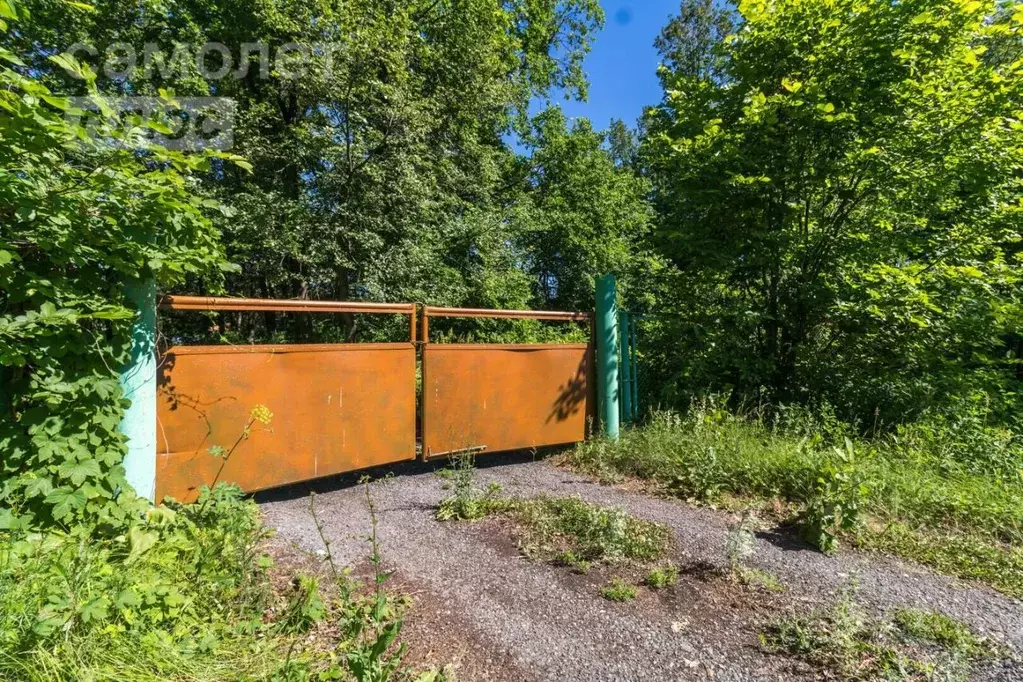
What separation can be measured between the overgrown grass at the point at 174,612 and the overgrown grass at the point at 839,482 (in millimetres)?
3016

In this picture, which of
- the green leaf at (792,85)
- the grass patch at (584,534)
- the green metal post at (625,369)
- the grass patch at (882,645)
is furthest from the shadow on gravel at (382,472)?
the green leaf at (792,85)

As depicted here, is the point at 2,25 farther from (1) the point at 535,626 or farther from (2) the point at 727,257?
(2) the point at 727,257

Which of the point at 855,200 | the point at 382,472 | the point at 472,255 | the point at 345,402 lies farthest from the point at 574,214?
the point at 345,402

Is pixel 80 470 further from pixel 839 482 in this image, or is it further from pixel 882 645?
pixel 839 482

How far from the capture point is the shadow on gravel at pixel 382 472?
4.58m

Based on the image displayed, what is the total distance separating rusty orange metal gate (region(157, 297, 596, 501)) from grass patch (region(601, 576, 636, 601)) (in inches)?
85.2

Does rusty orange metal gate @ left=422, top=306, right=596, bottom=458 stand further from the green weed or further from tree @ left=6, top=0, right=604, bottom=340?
tree @ left=6, top=0, right=604, bottom=340

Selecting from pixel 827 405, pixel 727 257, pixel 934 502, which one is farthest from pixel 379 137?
pixel 934 502

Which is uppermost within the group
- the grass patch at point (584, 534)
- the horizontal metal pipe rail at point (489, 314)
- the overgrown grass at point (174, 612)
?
the horizontal metal pipe rail at point (489, 314)

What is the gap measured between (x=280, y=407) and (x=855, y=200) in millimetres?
6495

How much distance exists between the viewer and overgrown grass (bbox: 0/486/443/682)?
190cm

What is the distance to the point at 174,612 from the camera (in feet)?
7.46

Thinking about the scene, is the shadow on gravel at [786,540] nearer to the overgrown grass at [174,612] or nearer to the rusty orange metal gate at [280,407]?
the overgrown grass at [174,612]

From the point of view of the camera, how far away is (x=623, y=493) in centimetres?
473
